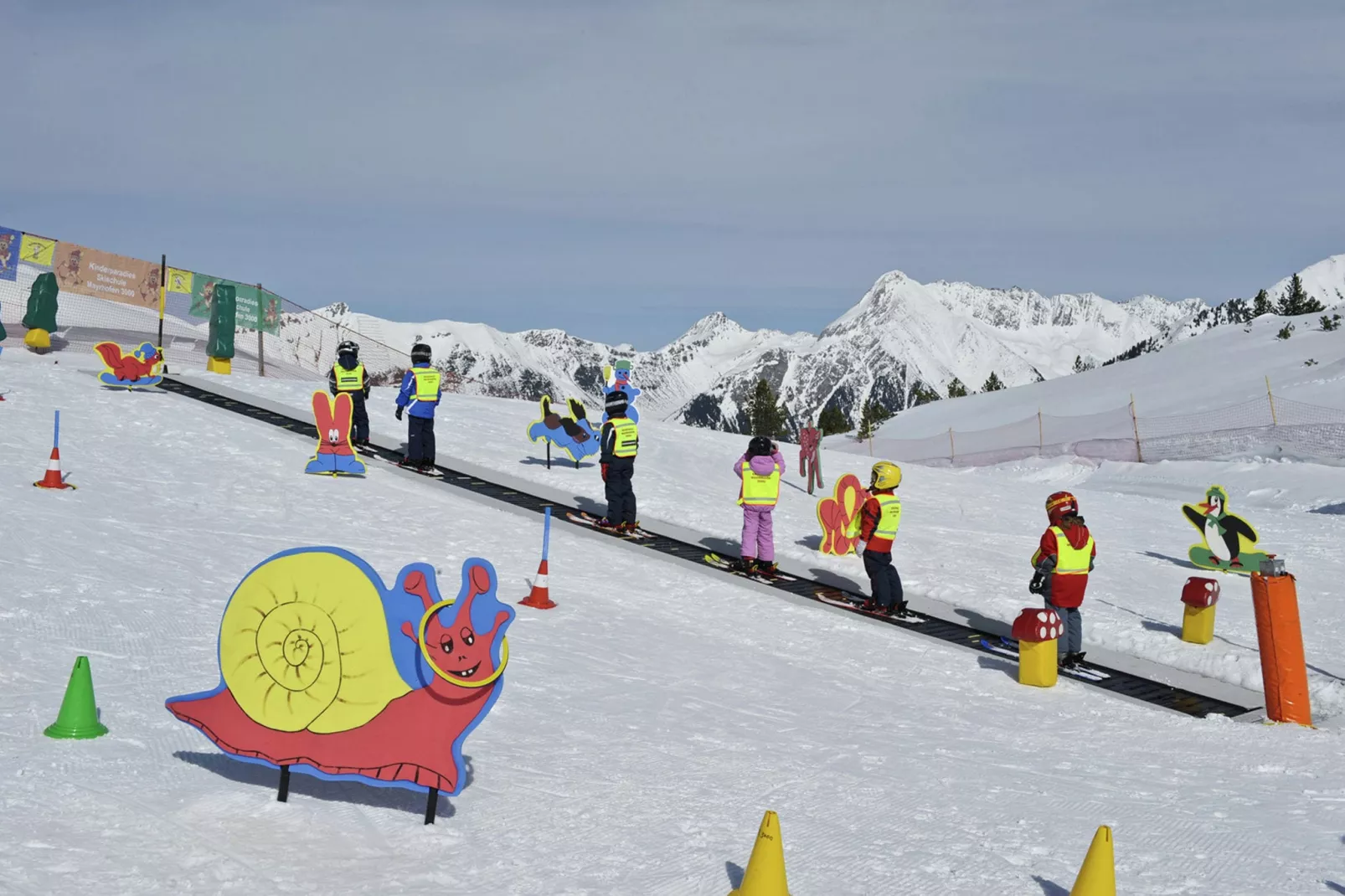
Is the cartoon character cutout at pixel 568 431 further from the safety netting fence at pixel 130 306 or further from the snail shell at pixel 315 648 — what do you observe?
the snail shell at pixel 315 648

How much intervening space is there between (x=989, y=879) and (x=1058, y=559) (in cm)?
587

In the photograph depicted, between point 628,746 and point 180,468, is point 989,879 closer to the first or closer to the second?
point 628,746

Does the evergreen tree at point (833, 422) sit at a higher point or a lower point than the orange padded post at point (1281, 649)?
higher

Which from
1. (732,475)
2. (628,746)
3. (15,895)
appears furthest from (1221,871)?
(732,475)

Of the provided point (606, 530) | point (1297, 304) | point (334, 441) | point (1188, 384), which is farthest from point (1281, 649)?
point (1297, 304)

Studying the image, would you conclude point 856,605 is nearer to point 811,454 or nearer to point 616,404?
point 616,404

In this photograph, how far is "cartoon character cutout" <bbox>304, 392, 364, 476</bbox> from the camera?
16.3m

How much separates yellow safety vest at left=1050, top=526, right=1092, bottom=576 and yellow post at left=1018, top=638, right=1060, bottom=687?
0.99m

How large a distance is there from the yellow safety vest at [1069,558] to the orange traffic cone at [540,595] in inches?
185

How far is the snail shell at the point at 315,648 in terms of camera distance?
525 centimetres

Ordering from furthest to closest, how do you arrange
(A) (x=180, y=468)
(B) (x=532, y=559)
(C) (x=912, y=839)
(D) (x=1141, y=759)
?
(A) (x=180, y=468) < (B) (x=532, y=559) < (D) (x=1141, y=759) < (C) (x=912, y=839)

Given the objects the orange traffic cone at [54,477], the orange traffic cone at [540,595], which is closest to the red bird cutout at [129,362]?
the orange traffic cone at [54,477]

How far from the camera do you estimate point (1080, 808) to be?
256 inches

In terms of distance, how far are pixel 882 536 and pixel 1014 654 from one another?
5.99ft
